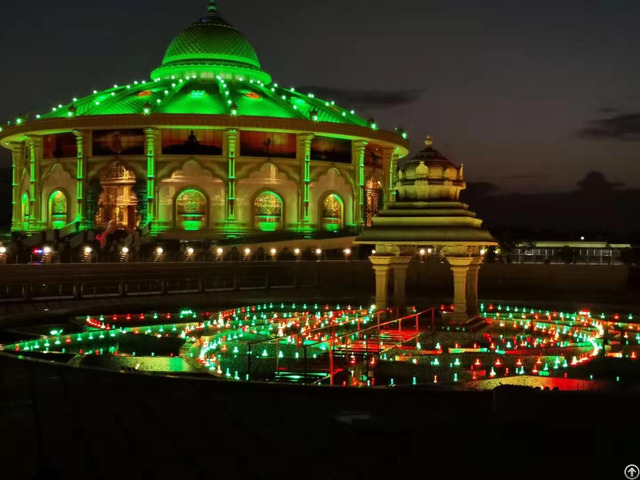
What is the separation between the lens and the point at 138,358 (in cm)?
1378

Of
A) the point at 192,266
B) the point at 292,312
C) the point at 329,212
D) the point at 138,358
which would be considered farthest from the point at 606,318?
the point at 329,212

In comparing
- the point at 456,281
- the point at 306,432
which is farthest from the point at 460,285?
the point at 306,432

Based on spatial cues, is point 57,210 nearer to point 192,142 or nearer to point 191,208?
point 191,208

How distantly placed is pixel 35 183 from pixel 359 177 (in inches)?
754

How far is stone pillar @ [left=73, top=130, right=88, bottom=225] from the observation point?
161 ft

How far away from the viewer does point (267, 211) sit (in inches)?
1970

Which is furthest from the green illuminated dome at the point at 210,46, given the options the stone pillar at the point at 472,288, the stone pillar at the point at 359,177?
the stone pillar at the point at 472,288

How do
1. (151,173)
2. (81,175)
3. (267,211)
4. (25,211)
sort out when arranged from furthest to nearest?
1. (25,211)
2. (267,211)
3. (81,175)
4. (151,173)

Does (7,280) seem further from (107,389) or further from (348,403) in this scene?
(348,403)

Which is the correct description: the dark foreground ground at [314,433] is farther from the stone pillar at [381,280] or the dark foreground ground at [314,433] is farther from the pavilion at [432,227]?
the stone pillar at [381,280]

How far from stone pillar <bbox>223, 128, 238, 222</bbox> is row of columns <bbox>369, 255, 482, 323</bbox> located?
98.8 ft

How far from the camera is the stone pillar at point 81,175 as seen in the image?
49.1 meters

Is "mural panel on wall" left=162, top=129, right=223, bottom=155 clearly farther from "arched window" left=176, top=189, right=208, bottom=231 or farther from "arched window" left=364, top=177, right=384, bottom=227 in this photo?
"arched window" left=364, top=177, right=384, bottom=227

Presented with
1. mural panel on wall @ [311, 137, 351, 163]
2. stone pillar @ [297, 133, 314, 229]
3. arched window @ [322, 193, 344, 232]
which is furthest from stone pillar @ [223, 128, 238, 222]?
arched window @ [322, 193, 344, 232]
